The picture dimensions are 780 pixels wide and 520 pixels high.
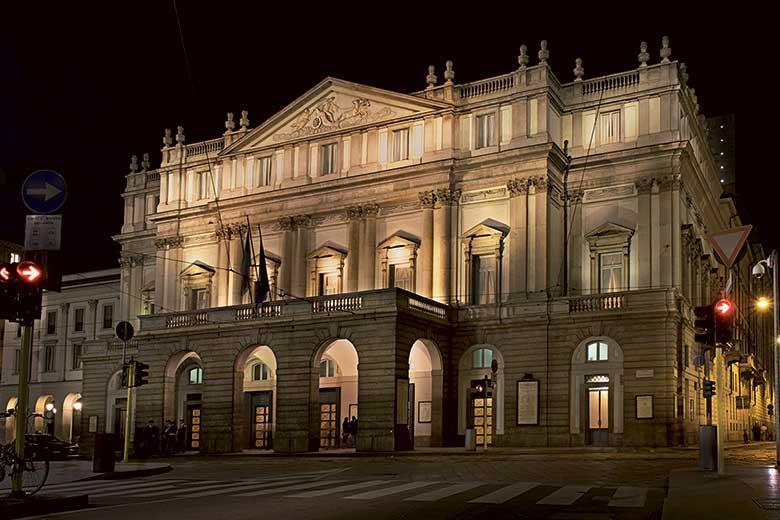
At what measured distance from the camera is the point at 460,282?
4681 cm

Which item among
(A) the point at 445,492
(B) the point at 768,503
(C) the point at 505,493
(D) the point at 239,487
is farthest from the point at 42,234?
(B) the point at 768,503

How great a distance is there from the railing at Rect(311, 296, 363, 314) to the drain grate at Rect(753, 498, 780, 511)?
2915 cm

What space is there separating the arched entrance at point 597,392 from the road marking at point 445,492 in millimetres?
23821

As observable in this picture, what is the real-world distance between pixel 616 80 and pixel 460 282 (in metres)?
12.1

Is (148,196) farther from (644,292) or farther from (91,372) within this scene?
(644,292)

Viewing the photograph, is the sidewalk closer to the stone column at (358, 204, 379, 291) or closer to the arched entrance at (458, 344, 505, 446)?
the arched entrance at (458, 344, 505, 446)

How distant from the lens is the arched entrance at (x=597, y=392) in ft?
141

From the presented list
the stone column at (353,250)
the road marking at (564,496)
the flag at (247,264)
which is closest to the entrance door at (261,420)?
the flag at (247,264)

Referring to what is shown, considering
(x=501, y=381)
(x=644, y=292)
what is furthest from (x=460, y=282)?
(x=644, y=292)

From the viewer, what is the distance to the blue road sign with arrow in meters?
15.1

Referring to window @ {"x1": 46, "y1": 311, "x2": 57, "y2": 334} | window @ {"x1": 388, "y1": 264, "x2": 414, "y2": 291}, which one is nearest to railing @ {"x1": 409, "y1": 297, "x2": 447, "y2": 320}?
window @ {"x1": 388, "y1": 264, "x2": 414, "y2": 291}

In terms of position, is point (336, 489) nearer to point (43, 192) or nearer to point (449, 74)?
point (43, 192)

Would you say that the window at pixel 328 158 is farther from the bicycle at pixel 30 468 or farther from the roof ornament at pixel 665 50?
the bicycle at pixel 30 468

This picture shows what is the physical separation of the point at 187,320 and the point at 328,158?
36.4ft
